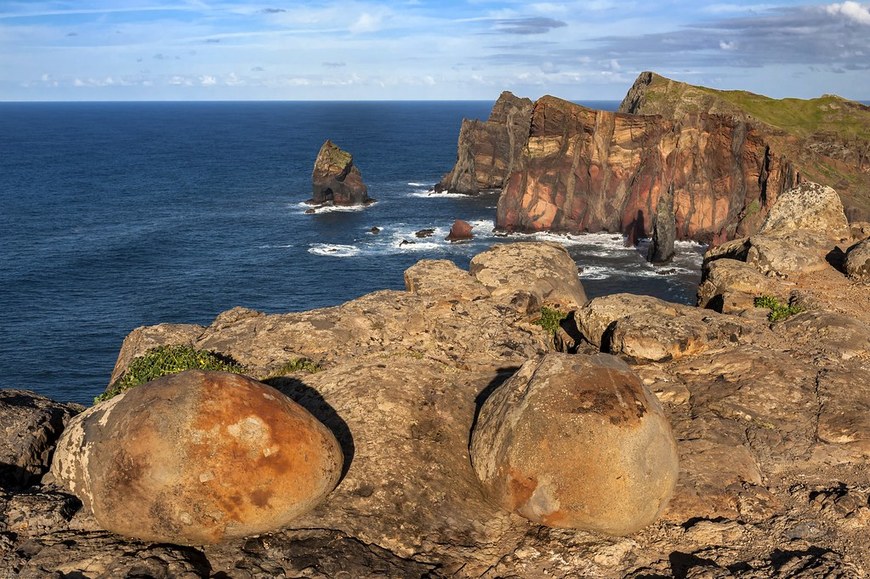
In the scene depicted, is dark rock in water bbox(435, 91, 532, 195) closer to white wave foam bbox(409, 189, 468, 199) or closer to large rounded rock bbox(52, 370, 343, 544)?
white wave foam bbox(409, 189, 468, 199)

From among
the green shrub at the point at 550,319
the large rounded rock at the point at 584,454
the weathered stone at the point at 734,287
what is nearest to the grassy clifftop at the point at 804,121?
the weathered stone at the point at 734,287

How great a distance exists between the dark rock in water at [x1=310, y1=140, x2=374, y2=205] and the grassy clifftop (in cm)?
5246

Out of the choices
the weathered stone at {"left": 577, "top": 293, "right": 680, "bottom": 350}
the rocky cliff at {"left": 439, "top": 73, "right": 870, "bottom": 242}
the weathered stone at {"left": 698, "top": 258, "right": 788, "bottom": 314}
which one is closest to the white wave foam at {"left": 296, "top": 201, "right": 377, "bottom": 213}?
the rocky cliff at {"left": 439, "top": 73, "right": 870, "bottom": 242}

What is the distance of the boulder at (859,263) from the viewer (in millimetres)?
26688

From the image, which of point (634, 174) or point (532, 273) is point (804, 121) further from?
point (532, 273)

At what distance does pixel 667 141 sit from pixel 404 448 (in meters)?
102

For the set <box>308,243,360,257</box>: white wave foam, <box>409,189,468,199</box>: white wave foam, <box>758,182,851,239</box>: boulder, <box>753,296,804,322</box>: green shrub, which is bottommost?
<box>308,243,360,257</box>: white wave foam

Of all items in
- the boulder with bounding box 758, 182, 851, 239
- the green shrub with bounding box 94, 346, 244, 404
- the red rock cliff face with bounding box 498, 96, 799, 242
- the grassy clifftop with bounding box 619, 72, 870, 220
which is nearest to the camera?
the green shrub with bounding box 94, 346, 244, 404

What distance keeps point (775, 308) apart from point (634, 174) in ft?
297

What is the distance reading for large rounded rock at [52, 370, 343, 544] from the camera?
12.2 meters

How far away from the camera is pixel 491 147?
510 feet

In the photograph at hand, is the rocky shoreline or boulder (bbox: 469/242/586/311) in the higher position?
boulder (bbox: 469/242/586/311)

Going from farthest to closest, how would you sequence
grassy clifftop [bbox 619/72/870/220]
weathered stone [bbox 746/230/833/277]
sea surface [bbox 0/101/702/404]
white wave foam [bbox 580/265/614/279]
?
grassy clifftop [bbox 619/72/870/220] → white wave foam [bbox 580/265/614/279] → sea surface [bbox 0/101/702/404] → weathered stone [bbox 746/230/833/277]

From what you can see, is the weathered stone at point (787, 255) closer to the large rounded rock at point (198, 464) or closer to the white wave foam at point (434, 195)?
the large rounded rock at point (198, 464)
